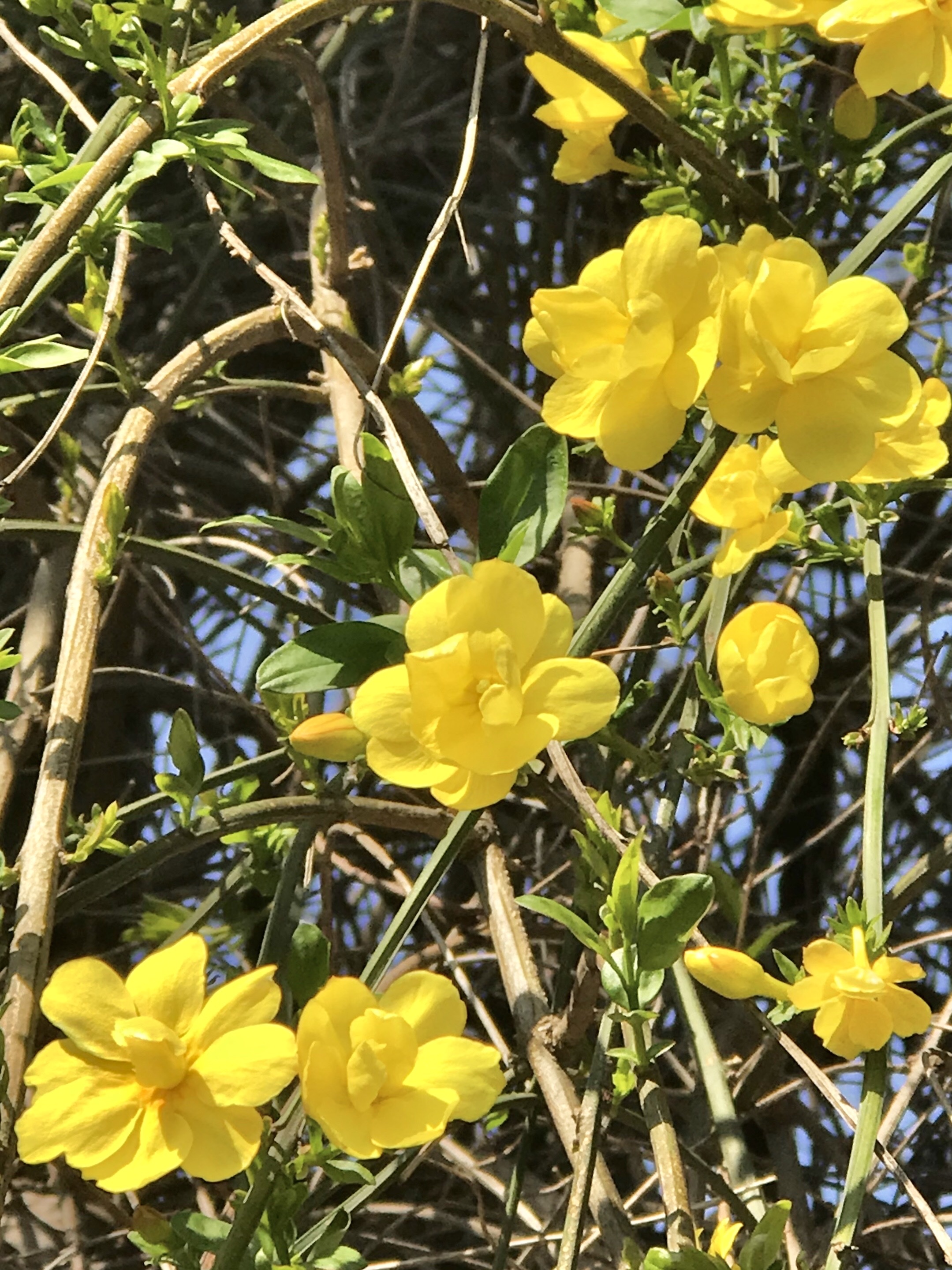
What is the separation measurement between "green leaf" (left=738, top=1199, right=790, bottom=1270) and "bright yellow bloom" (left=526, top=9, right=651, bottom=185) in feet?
1.60

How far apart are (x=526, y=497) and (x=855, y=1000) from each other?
26cm

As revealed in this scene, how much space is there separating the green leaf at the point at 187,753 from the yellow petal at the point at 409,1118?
25 cm

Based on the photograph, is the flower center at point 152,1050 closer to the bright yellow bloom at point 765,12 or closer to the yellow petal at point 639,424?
the yellow petal at point 639,424

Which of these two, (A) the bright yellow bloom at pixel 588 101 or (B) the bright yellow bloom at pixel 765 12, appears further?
(A) the bright yellow bloom at pixel 588 101

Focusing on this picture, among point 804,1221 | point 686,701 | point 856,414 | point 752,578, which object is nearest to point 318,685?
A: point 856,414

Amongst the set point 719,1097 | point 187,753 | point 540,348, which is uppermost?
point 540,348

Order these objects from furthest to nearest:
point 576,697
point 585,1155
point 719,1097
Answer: point 719,1097, point 585,1155, point 576,697

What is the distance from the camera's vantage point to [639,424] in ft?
1.41

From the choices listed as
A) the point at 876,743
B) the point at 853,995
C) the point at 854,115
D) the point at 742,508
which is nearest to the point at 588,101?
the point at 854,115

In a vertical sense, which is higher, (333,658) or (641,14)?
(641,14)

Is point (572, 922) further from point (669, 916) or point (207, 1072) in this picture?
point (207, 1072)

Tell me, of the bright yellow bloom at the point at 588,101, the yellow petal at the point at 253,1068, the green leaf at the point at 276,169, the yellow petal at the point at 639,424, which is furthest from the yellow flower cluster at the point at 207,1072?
the bright yellow bloom at the point at 588,101

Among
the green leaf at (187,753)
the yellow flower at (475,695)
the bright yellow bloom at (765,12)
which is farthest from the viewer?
the green leaf at (187,753)

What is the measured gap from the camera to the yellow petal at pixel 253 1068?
1.34ft
